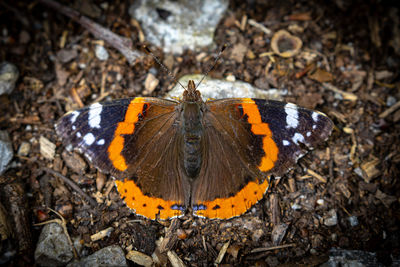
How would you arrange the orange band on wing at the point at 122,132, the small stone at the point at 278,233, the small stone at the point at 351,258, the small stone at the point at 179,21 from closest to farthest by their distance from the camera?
the small stone at the point at 351,258 < the orange band on wing at the point at 122,132 < the small stone at the point at 278,233 < the small stone at the point at 179,21

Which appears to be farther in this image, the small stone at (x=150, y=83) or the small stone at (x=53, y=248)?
the small stone at (x=150, y=83)

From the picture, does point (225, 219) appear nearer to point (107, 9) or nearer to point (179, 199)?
point (179, 199)

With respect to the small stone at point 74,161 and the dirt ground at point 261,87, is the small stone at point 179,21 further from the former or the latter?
the small stone at point 74,161

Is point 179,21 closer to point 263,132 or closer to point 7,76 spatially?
point 263,132

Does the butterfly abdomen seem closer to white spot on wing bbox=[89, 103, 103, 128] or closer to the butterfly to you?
the butterfly

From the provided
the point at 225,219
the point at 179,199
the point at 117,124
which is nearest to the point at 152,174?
the point at 179,199

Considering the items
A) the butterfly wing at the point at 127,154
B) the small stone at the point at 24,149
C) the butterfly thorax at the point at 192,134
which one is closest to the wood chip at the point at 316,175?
the butterfly thorax at the point at 192,134

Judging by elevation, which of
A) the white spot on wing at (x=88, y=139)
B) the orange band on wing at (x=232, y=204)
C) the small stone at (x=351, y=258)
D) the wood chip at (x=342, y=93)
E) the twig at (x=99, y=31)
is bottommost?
the small stone at (x=351, y=258)

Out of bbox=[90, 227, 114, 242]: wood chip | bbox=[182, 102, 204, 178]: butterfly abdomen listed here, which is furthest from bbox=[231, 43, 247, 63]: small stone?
bbox=[90, 227, 114, 242]: wood chip

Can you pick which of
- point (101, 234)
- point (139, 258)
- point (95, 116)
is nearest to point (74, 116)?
point (95, 116)
